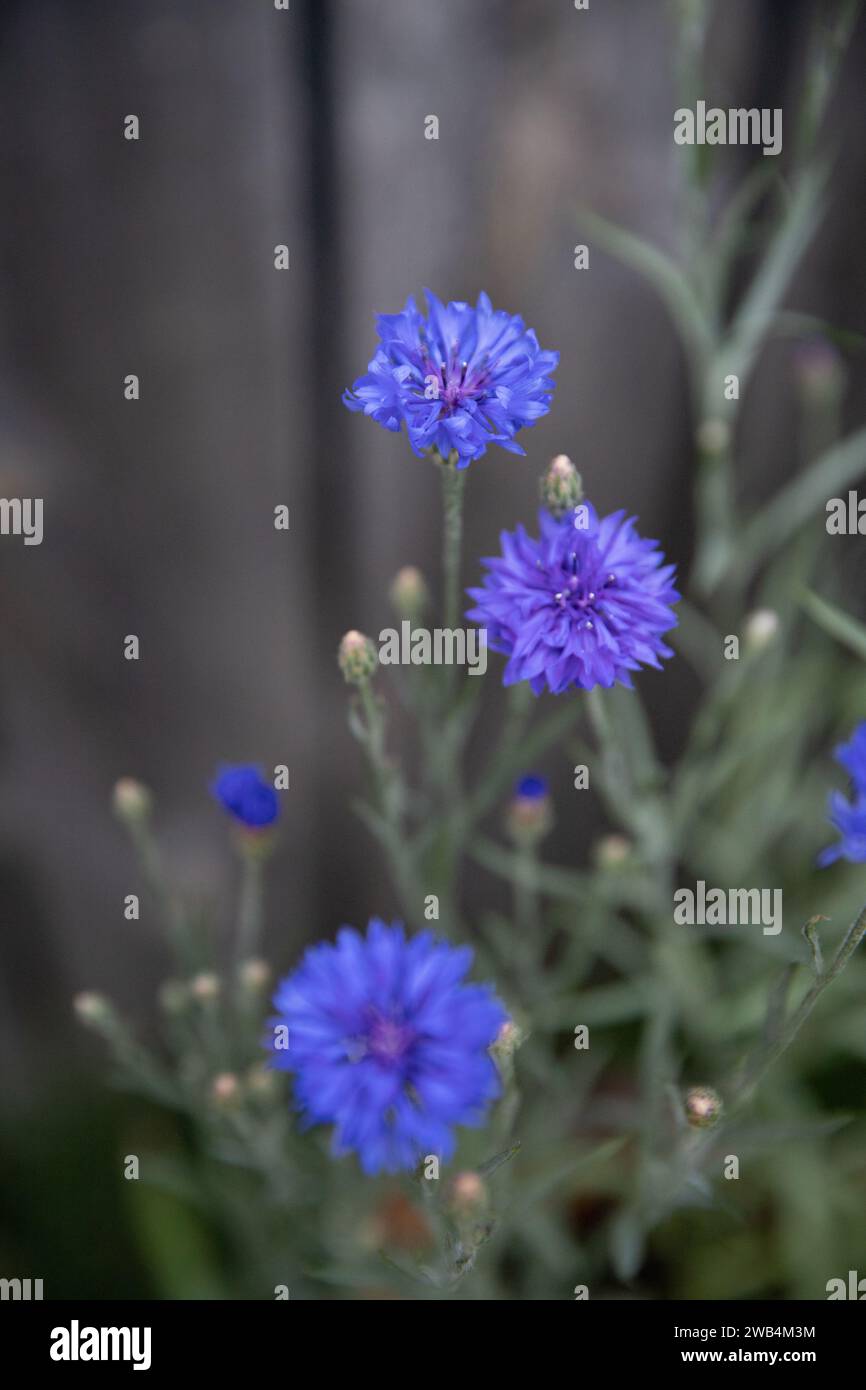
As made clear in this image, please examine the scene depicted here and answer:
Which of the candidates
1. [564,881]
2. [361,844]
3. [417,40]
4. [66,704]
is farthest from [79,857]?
[417,40]

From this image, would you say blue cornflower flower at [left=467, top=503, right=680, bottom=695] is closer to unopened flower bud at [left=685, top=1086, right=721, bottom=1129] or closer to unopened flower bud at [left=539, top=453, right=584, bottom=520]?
unopened flower bud at [left=539, top=453, right=584, bottom=520]

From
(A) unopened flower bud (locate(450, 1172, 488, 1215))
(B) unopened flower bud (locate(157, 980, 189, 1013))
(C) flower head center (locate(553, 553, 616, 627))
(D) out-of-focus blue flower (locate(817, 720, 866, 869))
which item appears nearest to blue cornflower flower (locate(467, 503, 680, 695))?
(C) flower head center (locate(553, 553, 616, 627))

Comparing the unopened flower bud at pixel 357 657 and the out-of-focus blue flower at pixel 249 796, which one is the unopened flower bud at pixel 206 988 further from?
the unopened flower bud at pixel 357 657

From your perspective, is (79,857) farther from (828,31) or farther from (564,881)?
(828,31)

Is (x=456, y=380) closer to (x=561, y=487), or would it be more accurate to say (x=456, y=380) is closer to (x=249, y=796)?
(x=561, y=487)

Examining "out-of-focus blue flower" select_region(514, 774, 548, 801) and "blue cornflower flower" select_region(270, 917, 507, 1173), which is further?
"out-of-focus blue flower" select_region(514, 774, 548, 801)

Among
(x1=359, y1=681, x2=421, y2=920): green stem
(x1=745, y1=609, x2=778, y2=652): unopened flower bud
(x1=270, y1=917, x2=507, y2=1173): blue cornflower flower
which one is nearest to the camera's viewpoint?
(x1=270, y1=917, x2=507, y2=1173): blue cornflower flower

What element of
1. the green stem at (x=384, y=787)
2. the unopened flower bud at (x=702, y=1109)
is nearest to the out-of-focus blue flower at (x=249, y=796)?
the green stem at (x=384, y=787)
